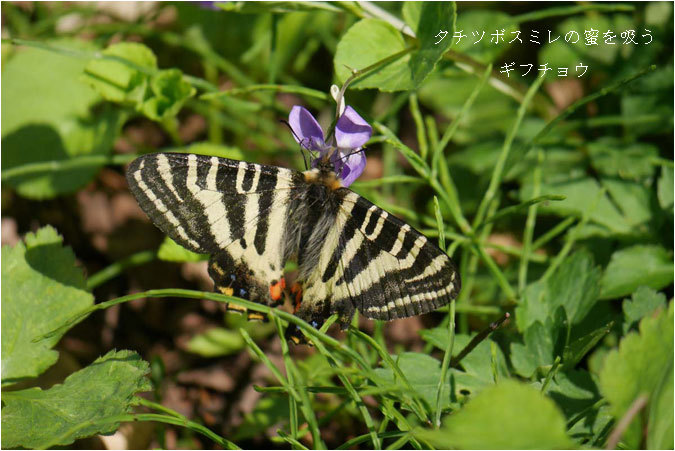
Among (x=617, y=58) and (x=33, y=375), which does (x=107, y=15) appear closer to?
(x=33, y=375)

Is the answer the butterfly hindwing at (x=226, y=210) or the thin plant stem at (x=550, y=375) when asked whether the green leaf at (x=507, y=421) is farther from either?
the butterfly hindwing at (x=226, y=210)

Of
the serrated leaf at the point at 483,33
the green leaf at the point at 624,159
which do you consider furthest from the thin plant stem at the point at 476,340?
the serrated leaf at the point at 483,33

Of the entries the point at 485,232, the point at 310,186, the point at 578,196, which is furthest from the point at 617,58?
the point at 310,186

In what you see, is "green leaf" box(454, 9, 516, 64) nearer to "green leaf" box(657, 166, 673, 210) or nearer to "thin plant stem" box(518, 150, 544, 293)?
"thin plant stem" box(518, 150, 544, 293)

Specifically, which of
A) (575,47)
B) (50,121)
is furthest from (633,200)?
(50,121)

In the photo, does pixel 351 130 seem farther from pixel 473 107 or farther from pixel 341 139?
pixel 473 107

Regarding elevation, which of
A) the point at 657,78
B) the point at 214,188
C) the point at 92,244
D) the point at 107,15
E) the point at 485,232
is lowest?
the point at 92,244
